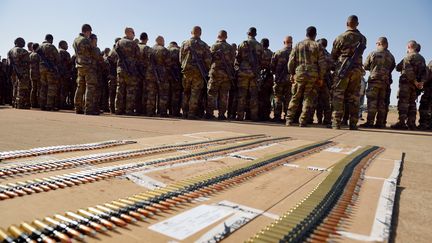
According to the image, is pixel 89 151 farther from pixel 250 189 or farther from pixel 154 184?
pixel 250 189

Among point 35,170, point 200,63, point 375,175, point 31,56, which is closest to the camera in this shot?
point 35,170

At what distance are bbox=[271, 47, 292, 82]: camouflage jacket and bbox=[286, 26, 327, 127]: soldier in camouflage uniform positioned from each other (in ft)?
5.24

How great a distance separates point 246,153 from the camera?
3.90 metres

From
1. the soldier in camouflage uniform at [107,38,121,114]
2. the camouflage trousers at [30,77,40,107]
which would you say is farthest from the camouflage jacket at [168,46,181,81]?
the camouflage trousers at [30,77,40,107]

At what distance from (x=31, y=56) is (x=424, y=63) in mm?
13674

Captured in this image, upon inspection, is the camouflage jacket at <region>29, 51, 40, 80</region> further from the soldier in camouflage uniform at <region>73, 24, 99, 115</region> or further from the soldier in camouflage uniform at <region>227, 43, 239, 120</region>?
the soldier in camouflage uniform at <region>227, 43, 239, 120</region>

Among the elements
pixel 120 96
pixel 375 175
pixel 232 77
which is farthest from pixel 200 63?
pixel 375 175

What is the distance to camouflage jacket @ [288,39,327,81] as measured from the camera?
27.0 feet

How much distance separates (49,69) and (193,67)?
5480 millimetres

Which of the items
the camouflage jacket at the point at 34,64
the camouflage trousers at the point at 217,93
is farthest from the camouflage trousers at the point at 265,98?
the camouflage jacket at the point at 34,64

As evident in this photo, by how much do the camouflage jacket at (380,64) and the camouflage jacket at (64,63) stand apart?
1108 centimetres

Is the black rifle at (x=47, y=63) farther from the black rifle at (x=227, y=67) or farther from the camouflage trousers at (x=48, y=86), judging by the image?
the black rifle at (x=227, y=67)

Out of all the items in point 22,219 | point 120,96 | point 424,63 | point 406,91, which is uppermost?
point 424,63

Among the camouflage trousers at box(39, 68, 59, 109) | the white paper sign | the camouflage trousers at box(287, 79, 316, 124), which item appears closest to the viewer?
the white paper sign
